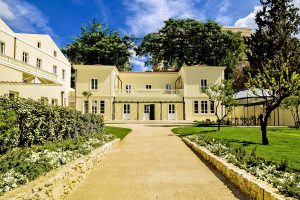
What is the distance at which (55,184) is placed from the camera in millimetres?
4762

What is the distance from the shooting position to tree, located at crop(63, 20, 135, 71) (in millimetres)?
45750

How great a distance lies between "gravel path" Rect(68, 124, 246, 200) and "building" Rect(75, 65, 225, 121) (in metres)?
24.0

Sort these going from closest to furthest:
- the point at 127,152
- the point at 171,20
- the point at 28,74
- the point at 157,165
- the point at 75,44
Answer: the point at 157,165 → the point at 127,152 → the point at 28,74 → the point at 171,20 → the point at 75,44

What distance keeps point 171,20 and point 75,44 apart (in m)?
17.3

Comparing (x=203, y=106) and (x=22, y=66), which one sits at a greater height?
(x=22, y=66)

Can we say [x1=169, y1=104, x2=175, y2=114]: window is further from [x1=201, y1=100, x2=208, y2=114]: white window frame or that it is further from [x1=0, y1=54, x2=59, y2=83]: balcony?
[x1=0, y1=54, x2=59, y2=83]: balcony

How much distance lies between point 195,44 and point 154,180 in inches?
1524

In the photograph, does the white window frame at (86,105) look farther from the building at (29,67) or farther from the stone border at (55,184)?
the stone border at (55,184)

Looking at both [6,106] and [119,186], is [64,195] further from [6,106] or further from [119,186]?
[6,106]

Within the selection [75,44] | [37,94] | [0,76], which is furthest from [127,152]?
[75,44]

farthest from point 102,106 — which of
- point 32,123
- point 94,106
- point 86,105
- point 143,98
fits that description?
point 32,123

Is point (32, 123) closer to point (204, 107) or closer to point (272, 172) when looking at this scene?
point (272, 172)

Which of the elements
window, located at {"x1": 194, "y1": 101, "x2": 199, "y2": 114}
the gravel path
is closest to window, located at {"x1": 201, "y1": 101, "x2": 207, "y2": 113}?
window, located at {"x1": 194, "y1": 101, "x2": 199, "y2": 114}

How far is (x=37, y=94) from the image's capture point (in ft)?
63.9
